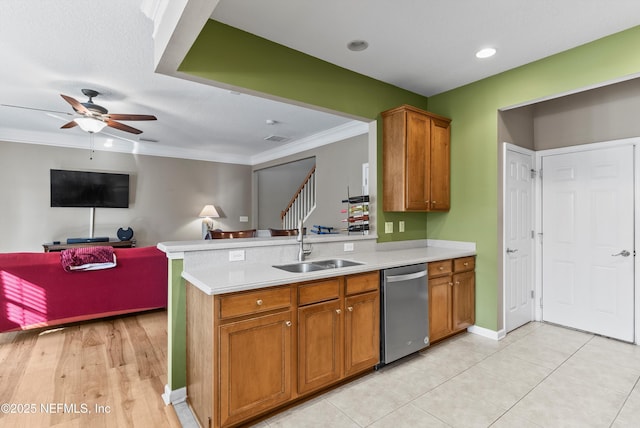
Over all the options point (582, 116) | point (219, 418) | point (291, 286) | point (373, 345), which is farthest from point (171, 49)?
point (582, 116)

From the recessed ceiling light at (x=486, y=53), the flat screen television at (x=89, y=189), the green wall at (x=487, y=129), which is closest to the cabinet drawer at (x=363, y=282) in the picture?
the green wall at (x=487, y=129)

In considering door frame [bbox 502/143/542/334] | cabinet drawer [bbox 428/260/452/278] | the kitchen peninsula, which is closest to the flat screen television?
the kitchen peninsula

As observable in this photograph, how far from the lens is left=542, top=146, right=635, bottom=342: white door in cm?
325

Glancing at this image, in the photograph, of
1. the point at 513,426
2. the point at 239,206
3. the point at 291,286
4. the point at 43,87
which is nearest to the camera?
the point at 513,426

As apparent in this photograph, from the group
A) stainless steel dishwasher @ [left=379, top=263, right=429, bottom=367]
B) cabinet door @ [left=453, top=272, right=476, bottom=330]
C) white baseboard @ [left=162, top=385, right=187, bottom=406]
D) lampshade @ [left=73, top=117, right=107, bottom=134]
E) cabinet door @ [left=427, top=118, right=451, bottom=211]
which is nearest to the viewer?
white baseboard @ [left=162, top=385, right=187, bottom=406]

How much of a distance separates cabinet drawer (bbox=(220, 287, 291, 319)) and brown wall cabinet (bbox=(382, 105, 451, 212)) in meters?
1.78

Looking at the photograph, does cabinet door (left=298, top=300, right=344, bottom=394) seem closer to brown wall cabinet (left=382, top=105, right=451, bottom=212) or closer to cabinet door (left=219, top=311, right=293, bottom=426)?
cabinet door (left=219, top=311, right=293, bottom=426)

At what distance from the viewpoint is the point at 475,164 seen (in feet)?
11.7

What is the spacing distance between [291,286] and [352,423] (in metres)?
0.93

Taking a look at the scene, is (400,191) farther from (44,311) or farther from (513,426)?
(44,311)

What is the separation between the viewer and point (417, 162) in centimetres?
340

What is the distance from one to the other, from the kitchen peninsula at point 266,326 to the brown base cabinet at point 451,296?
55 centimetres

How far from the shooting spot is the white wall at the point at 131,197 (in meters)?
5.67

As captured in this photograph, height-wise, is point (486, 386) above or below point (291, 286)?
below
